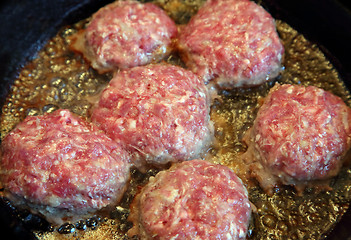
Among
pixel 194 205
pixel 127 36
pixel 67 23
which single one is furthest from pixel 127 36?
pixel 194 205

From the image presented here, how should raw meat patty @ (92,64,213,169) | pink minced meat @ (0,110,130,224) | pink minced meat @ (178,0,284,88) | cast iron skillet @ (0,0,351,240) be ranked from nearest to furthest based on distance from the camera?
pink minced meat @ (0,110,130,224), raw meat patty @ (92,64,213,169), pink minced meat @ (178,0,284,88), cast iron skillet @ (0,0,351,240)

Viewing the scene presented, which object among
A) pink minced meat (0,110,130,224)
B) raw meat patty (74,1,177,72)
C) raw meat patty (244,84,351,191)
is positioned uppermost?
raw meat patty (74,1,177,72)

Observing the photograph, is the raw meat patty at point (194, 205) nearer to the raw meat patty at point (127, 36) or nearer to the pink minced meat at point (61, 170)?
the pink minced meat at point (61, 170)

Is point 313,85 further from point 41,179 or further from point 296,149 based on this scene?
point 41,179

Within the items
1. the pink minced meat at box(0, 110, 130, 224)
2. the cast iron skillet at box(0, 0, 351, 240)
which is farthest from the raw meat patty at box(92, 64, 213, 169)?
the cast iron skillet at box(0, 0, 351, 240)

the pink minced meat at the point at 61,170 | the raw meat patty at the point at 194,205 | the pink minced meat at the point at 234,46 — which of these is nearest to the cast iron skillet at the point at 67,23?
the pink minced meat at the point at 234,46

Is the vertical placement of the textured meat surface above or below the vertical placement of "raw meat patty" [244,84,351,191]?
above

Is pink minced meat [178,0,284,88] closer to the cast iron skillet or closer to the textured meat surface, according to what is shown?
the textured meat surface

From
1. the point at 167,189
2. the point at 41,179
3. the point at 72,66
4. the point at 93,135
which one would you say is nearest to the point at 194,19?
the point at 72,66

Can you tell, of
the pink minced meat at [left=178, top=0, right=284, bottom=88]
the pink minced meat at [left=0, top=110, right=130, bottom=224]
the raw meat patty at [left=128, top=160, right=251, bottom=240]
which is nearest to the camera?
the raw meat patty at [left=128, top=160, right=251, bottom=240]
